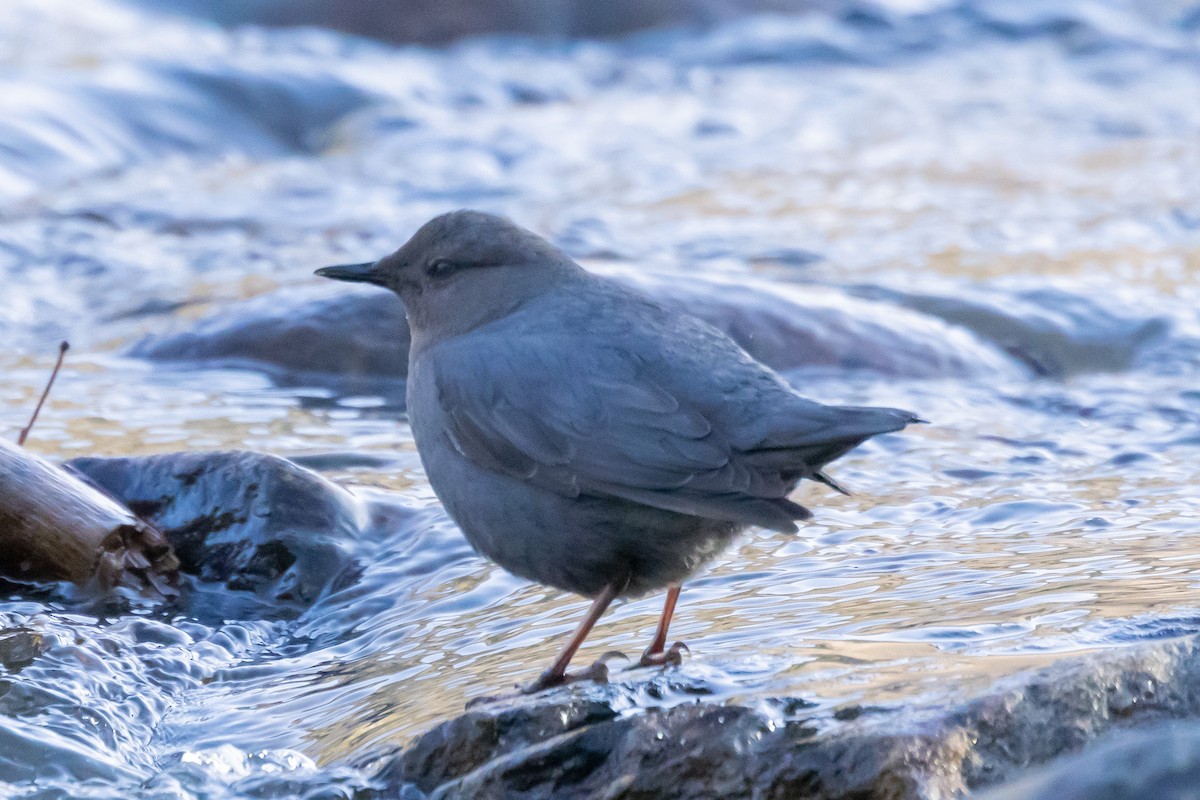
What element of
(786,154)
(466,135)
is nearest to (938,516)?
(786,154)

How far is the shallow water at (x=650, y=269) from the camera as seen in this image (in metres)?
3.10

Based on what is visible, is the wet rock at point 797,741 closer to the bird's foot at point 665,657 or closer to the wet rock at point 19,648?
the bird's foot at point 665,657

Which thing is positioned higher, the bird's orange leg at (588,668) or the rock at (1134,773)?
the rock at (1134,773)

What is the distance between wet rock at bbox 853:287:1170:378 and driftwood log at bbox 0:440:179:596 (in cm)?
387

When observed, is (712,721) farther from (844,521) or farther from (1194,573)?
(844,521)

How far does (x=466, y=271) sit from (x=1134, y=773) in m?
2.18

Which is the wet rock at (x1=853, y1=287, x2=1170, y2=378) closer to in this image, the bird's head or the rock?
the bird's head

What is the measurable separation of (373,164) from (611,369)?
7.57m

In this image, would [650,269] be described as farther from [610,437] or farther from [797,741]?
[797,741]

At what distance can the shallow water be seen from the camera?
3.10 meters


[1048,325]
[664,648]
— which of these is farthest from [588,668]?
[1048,325]

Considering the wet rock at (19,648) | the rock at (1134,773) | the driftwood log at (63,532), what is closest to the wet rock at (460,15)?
the driftwood log at (63,532)

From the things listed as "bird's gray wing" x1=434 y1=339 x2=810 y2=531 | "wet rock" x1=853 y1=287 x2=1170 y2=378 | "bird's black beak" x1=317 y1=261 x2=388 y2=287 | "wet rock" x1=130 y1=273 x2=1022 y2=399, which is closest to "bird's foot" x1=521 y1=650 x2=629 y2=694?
"bird's gray wing" x1=434 y1=339 x2=810 y2=531

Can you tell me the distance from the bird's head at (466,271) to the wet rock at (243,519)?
73 centimetres
